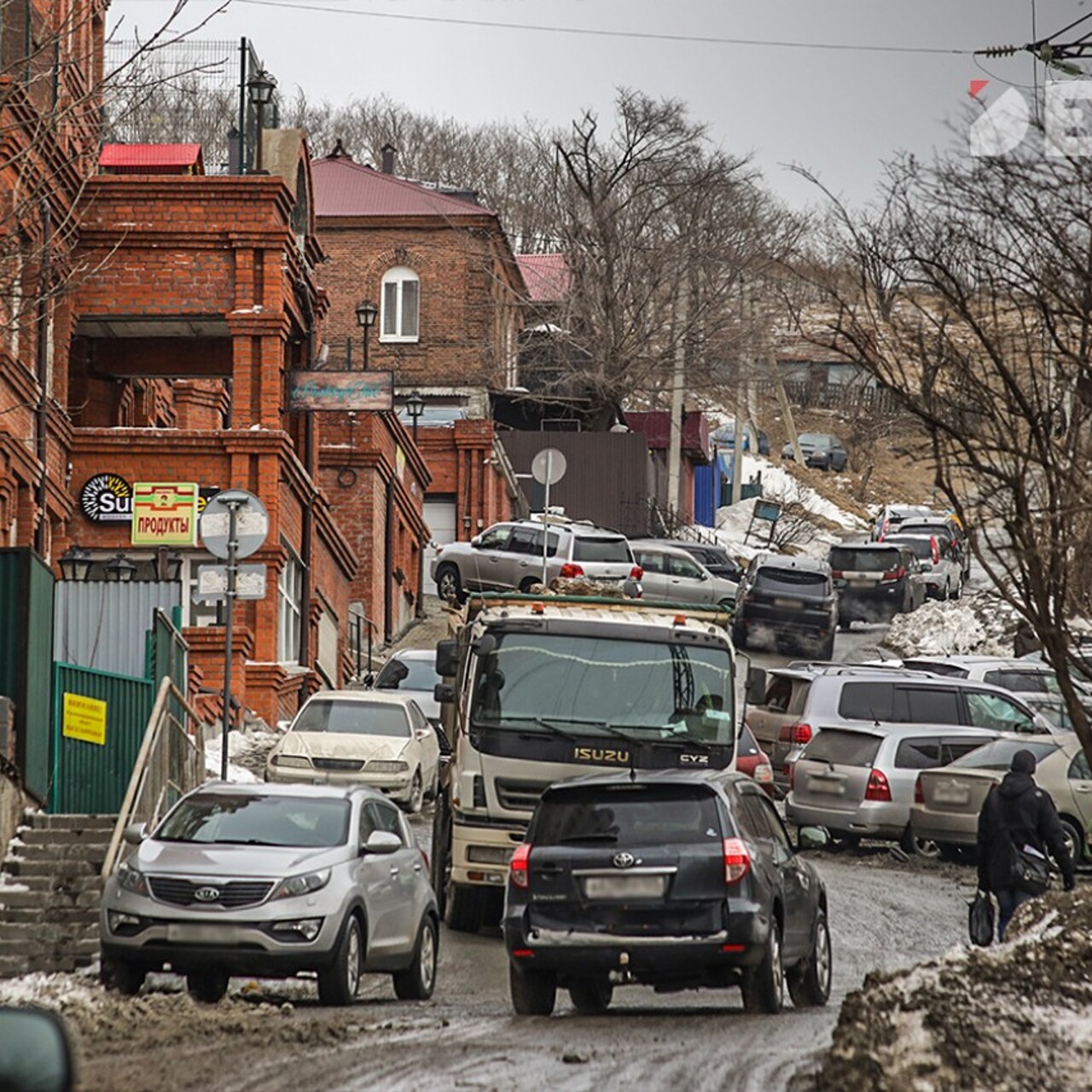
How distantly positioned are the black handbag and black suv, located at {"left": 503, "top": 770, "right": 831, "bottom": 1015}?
321 cm

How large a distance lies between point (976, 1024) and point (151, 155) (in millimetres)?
33704

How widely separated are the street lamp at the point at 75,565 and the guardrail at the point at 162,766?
309cm

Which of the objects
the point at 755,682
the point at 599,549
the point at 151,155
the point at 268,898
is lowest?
the point at 268,898

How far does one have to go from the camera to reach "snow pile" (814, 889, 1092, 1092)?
27.1 ft

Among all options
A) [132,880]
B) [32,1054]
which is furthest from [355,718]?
[32,1054]

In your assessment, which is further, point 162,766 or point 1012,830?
point 162,766

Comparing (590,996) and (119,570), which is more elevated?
(119,570)

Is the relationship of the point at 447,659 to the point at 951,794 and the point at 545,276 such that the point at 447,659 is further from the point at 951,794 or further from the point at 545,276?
the point at 545,276

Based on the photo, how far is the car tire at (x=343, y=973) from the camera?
13.4m

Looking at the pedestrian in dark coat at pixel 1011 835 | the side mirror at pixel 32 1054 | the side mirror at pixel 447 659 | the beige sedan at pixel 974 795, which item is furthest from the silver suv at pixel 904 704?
the side mirror at pixel 32 1054

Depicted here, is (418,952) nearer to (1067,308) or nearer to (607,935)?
(607,935)

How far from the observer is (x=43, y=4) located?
31.4 m

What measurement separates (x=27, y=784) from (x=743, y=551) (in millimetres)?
47381

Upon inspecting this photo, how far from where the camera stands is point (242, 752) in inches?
1145
